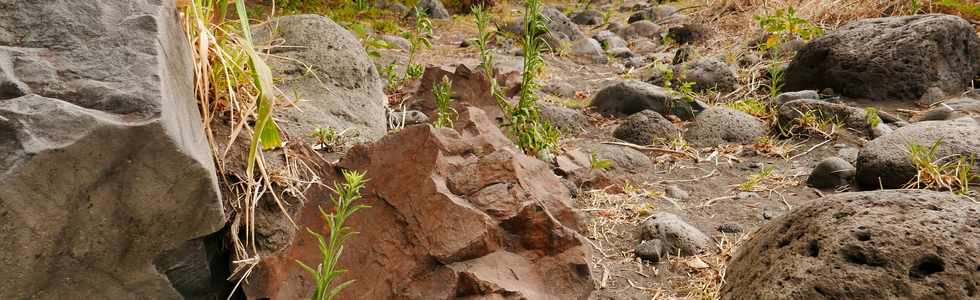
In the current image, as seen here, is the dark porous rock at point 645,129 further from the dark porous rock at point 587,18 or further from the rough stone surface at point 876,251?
the dark porous rock at point 587,18

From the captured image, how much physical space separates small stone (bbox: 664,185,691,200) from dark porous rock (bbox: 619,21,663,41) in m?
4.72

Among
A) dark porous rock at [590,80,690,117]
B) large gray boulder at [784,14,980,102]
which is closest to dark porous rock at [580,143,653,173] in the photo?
dark porous rock at [590,80,690,117]

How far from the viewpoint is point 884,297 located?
2.16m

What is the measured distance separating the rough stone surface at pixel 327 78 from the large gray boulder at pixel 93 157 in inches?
53.5

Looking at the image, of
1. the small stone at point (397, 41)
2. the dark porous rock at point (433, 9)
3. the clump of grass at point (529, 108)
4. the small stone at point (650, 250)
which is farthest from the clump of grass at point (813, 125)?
the dark porous rock at point (433, 9)

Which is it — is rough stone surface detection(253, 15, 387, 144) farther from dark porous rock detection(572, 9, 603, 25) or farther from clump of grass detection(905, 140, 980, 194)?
dark porous rock detection(572, 9, 603, 25)

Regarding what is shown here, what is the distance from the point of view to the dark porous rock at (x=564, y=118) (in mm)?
4825

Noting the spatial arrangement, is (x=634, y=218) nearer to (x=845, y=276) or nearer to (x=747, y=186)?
(x=747, y=186)

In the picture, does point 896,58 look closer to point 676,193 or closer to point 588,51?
point 676,193

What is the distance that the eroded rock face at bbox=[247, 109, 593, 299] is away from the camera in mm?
2158

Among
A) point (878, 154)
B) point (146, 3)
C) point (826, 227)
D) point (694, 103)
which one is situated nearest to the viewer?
point (146, 3)

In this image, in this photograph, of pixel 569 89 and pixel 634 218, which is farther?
pixel 569 89

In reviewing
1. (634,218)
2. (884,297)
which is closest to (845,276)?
(884,297)

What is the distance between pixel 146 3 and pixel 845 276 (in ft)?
6.56
